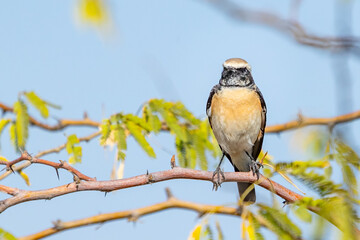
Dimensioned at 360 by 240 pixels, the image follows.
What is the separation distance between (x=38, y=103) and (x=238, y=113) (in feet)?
7.27

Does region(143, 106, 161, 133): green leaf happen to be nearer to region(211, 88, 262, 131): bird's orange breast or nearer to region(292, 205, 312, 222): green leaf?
region(211, 88, 262, 131): bird's orange breast

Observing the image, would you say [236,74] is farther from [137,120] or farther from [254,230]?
[254,230]

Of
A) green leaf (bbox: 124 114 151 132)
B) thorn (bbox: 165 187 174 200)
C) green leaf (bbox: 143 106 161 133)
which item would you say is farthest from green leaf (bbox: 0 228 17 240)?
green leaf (bbox: 143 106 161 133)

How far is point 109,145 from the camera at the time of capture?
456 centimetres

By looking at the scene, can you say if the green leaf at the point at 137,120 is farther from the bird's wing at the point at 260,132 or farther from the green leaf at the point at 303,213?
the green leaf at the point at 303,213

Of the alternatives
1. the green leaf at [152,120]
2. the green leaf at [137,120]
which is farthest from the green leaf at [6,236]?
the green leaf at [152,120]

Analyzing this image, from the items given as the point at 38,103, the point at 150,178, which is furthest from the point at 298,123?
the point at 38,103

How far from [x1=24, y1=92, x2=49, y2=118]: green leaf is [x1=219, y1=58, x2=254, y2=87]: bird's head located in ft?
7.42

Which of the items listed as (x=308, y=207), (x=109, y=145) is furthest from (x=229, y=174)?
(x=109, y=145)

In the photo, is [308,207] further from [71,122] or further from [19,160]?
[71,122]

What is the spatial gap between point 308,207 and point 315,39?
1014mm

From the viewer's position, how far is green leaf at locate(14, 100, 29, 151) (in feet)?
A: 12.6

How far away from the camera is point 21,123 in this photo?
389cm

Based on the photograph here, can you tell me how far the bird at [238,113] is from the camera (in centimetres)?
557
